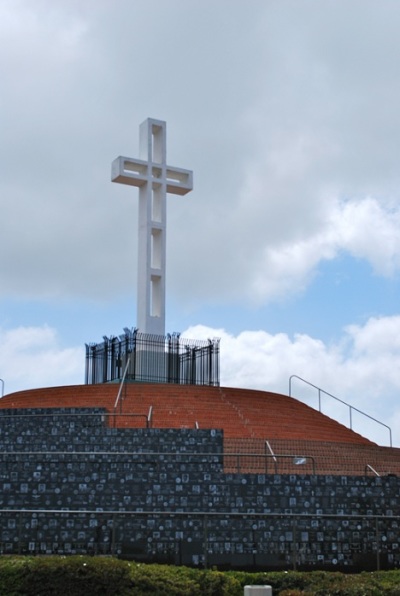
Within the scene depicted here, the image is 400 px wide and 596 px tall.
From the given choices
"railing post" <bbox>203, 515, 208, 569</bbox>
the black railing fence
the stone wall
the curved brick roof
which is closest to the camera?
"railing post" <bbox>203, 515, 208, 569</bbox>

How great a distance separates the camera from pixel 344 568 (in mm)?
14789

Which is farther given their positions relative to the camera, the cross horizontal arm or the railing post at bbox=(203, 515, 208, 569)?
the cross horizontal arm

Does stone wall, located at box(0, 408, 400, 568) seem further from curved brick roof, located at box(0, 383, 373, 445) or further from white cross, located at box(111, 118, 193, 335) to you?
white cross, located at box(111, 118, 193, 335)

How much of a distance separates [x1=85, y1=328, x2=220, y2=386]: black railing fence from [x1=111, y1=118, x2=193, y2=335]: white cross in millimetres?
537

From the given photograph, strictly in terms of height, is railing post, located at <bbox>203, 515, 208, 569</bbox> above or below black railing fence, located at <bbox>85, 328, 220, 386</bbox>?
below

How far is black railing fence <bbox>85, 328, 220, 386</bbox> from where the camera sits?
26.0 meters

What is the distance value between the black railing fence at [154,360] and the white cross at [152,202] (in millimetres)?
537

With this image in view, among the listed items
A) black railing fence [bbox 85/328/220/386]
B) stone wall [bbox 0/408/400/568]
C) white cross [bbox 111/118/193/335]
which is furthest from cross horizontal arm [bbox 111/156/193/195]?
stone wall [bbox 0/408/400/568]

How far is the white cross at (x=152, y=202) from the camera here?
88.8ft

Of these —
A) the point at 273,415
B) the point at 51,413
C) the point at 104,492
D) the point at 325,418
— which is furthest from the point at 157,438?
the point at 325,418

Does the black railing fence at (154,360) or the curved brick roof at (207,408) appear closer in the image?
the curved brick roof at (207,408)

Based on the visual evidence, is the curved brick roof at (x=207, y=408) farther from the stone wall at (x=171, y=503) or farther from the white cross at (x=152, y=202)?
the white cross at (x=152, y=202)

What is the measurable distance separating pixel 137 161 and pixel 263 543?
52.9 feet

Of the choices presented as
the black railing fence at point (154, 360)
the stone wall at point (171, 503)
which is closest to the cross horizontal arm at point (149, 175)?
the black railing fence at point (154, 360)
